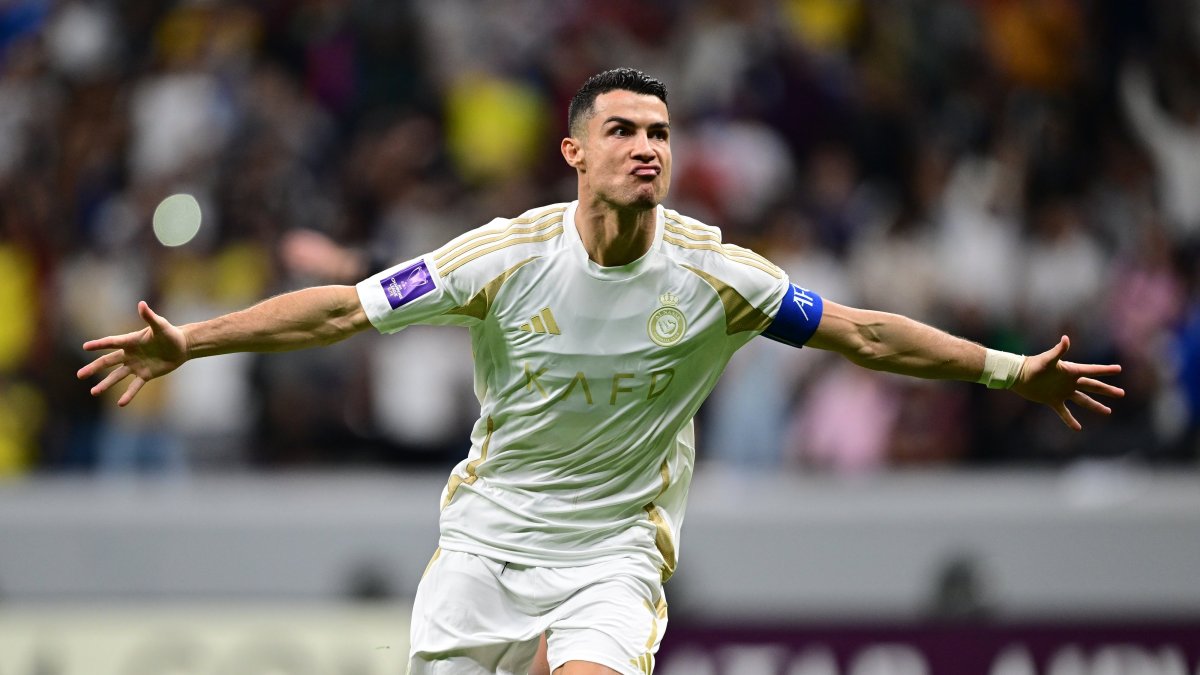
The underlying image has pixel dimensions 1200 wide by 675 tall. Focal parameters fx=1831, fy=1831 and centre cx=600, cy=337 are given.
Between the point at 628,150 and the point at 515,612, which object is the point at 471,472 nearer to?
the point at 515,612

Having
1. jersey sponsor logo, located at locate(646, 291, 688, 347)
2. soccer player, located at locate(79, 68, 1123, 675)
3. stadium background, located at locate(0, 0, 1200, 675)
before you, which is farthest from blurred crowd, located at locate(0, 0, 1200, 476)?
jersey sponsor logo, located at locate(646, 291, 688, 347)

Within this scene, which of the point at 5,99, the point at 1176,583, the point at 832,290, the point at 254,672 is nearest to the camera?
the point at 254,672

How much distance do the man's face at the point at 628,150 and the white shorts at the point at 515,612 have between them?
126 centimetres

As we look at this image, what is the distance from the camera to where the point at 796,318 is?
6281 millimetres

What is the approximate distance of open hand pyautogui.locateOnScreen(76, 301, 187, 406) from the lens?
584cm

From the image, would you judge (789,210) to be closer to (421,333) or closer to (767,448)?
(767,448)

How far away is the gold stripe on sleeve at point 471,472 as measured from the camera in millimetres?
6371

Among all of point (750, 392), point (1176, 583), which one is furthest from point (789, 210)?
point (1176, 583)

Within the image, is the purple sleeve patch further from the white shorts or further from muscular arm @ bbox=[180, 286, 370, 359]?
the white shorts

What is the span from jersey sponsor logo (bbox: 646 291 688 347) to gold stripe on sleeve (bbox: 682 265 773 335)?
5.1 inches

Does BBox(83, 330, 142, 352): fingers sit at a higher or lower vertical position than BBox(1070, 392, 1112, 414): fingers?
higher

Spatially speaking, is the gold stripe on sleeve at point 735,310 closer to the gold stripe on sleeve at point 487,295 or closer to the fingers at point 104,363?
the gold stripe on sleeve at point 487,295

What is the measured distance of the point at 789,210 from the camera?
12414 millimetres

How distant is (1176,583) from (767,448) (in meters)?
2.63
